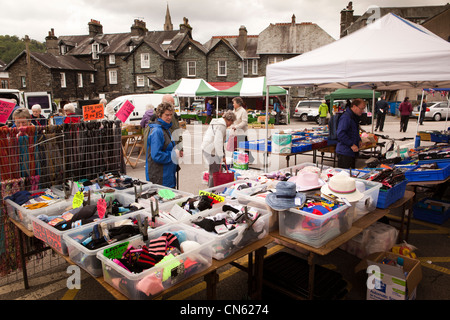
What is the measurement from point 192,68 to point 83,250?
32.5 metres

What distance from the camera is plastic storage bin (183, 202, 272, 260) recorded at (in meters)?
2.28

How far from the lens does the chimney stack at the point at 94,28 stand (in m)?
37.4

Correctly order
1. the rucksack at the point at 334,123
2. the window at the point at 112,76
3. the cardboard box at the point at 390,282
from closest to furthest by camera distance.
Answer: the cardboard box at the point at 390,282 < the rucksack at the point at 334,123 < the window at the point at 112,76

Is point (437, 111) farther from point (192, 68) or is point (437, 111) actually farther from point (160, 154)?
point (160, 154)

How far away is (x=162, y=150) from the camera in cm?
422

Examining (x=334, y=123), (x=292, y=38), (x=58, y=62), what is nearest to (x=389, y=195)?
(x=334, y=123)

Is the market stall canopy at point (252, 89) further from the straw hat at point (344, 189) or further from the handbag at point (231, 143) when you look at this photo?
the straw hat at point (344, 189)

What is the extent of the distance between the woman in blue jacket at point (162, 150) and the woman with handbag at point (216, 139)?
A: 101 centimetres

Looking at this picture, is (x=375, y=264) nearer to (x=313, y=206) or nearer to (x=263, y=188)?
(x=313, y=206)

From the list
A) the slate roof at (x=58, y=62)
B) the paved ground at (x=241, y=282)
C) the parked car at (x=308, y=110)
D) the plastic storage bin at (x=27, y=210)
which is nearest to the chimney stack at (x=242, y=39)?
the parked car at (x=308, y=110)

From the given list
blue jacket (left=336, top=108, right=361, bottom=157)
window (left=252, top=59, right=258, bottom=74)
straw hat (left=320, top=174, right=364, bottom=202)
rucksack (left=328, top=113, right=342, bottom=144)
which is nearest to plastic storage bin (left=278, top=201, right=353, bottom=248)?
straw hat (left=320, top=174, right=364, bottom=202)

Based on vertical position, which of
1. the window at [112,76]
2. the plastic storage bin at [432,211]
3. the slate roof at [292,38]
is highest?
the slate roof at [292,38]

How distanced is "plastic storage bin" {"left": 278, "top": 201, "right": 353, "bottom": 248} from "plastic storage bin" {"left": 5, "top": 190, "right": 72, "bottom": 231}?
2152mm

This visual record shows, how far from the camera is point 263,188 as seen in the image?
133 inches
